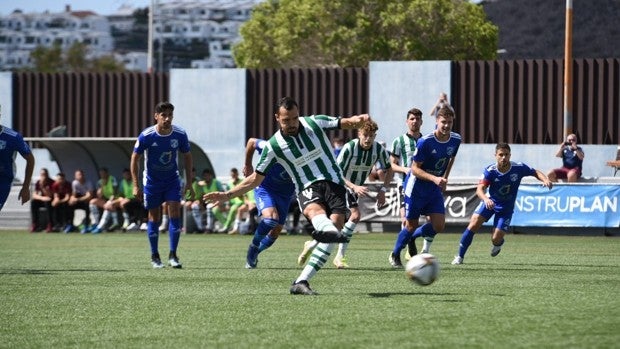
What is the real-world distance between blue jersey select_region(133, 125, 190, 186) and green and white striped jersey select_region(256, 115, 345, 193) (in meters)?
4.77

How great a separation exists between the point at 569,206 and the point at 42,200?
44.1 ft

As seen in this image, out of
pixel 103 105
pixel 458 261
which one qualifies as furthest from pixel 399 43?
pixel 458 261

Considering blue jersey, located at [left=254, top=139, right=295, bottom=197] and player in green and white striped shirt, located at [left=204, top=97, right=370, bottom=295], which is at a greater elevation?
player in green and white striped shirt, located at [left=204, top=97, right=370, bottom=295]

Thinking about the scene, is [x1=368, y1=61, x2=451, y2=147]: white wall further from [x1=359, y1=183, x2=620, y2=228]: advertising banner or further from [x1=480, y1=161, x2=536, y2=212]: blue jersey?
[x1=480, y1=161, x2=536, y2=212]: blue jersey

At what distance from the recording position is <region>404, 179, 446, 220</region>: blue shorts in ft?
56.6

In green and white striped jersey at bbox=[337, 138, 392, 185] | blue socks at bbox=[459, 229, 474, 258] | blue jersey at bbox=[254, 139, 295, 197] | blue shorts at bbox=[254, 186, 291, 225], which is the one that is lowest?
blue socks at bbox=[459, 229, 474, 258]

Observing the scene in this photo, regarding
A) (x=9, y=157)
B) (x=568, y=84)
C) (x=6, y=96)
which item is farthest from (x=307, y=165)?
(x=6, y=96)

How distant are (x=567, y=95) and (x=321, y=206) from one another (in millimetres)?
23012

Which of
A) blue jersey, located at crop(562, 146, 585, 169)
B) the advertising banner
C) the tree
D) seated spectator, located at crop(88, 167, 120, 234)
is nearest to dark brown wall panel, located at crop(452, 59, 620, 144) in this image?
blue jersey, located at crop(562, 146, 585, 169)

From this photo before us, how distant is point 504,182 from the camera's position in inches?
748

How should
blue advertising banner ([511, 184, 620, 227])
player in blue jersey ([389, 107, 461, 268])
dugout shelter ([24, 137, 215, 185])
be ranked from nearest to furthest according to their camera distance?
player in blue jersey ([389, 107, 461, 268])
blue advertising banner ([511, 184, 620, 227])
dugout shelter ([24, 137, 215, 185])

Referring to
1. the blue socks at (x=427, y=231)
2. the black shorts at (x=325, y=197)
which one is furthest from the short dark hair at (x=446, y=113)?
the black shorts at (x=325, y=197)

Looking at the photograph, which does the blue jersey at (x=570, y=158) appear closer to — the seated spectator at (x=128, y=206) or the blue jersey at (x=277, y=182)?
the seated spectator at (x=128, y=206)

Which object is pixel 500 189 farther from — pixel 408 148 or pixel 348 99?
pixel 348 99
